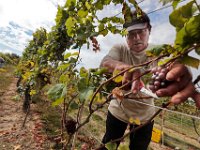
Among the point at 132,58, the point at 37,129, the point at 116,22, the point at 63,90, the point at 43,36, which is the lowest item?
the point at 37,129

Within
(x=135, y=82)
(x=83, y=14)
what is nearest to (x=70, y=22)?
(x=83, y=14)

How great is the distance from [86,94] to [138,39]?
2.92 feet

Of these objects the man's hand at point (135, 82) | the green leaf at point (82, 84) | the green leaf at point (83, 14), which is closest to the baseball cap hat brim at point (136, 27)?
the green leaf at point (83, 14)

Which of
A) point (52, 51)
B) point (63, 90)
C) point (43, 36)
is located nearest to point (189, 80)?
point (63, 90)

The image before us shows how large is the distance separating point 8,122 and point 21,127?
59 cm

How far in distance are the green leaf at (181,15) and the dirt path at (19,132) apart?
172 inches

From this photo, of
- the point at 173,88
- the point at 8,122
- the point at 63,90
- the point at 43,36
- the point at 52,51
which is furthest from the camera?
the point at 43,36

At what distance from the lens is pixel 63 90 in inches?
51.7

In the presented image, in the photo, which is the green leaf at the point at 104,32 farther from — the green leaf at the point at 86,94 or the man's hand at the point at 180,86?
the man's hand at the point at 180,86

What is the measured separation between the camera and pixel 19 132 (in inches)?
206

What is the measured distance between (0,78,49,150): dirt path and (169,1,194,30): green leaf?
14.3 feet

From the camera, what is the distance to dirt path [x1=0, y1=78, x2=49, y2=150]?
466 centimetres

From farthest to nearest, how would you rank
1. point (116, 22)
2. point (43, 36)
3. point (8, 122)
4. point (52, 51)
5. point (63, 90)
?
point (43, 36) → point (8, 122) → point (52, 51) → point (116, 22) → point (63, 90)

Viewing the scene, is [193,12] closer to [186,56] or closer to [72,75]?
[186,56]
